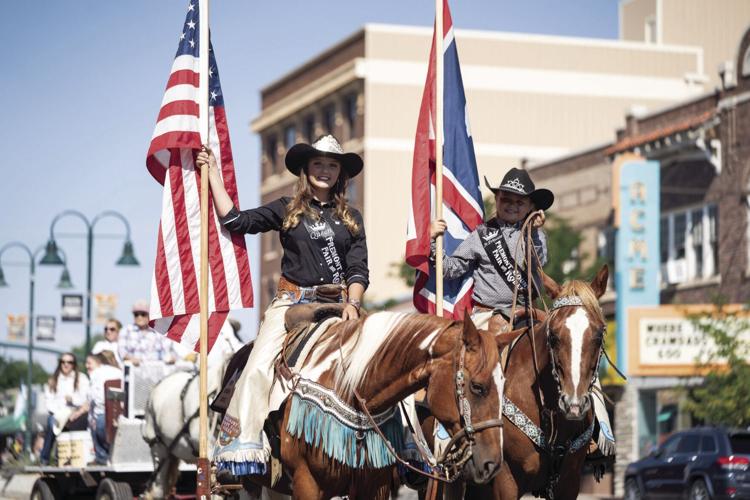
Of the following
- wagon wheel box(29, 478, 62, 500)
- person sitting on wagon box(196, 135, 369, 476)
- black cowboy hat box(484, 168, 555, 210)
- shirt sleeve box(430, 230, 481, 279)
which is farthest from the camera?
wagon wheel box(29, 478, 62, 500)

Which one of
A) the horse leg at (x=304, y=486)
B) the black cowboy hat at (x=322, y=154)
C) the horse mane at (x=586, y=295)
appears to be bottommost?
the horse leg at (x=304, y=486)

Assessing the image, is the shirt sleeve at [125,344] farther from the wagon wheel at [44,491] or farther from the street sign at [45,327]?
the street sign at [45,327]

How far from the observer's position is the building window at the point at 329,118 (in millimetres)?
68375

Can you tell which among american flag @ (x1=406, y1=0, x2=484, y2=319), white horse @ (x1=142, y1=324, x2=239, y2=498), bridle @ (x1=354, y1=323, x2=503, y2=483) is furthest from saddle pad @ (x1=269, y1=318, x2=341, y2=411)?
white horse @ (x1=142, y1=324, x2=239, y2=498)

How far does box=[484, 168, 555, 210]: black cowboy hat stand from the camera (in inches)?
436

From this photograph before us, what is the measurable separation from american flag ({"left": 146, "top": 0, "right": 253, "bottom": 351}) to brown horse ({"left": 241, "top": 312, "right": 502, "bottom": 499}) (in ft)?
5.79

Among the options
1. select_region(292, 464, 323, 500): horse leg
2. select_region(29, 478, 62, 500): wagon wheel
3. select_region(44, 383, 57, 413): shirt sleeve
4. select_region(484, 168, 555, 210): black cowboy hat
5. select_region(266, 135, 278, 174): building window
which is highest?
select_region(266, 135, 278, 174): building window

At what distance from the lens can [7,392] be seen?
4117 inches

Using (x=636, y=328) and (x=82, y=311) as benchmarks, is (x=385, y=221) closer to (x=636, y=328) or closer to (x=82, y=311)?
(x=82, y=311)

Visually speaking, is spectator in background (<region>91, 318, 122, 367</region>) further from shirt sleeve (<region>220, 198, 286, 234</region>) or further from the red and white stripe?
shirt sleeve (<region>220, 198, 286, 234</region>)

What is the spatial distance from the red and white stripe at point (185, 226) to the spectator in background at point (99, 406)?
6791 mm

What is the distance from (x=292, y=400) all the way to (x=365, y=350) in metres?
0.63

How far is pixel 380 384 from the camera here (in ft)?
30.1

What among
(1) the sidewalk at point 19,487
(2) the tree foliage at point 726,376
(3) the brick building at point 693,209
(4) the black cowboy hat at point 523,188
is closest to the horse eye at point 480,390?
(4) the black cowboy hat at point 523,188
